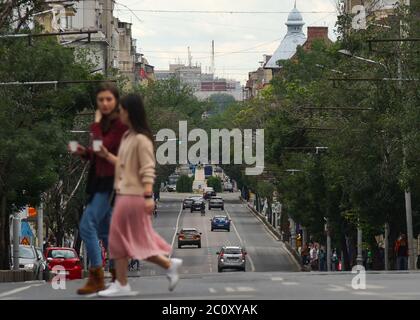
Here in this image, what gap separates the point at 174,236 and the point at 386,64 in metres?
60.7

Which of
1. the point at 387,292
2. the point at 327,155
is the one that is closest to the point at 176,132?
the point at 327,155

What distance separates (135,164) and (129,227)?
0.57m

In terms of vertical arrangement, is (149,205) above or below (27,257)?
above

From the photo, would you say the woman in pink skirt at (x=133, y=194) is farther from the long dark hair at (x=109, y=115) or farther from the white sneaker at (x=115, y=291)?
the white sneaker at (x=115, y=291)

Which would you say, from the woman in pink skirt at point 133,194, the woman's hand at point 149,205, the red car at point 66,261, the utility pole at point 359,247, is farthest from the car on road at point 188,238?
the woman's hand at point 149,205

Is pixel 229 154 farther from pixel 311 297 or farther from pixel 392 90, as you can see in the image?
pixel 311 297

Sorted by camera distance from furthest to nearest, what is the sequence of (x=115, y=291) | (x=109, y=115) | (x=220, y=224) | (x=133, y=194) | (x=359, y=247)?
(x=220, y=224)
(x=359, y=247)
(x=115, y=291)
(x=109, y=115)
(x=133, y=194)

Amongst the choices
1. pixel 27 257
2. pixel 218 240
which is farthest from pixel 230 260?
pixel 218 240

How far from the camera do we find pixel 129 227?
48.3 feet

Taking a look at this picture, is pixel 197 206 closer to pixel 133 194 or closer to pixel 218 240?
pixel 218 240

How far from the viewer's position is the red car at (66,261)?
44344 mm

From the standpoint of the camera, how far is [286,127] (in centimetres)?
8850
